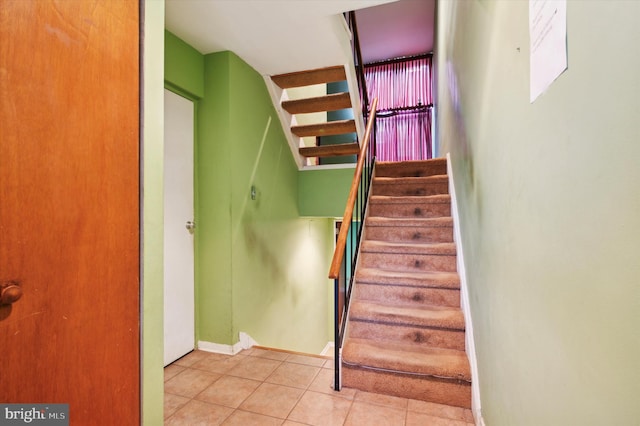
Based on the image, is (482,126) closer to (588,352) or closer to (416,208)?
(588,352)

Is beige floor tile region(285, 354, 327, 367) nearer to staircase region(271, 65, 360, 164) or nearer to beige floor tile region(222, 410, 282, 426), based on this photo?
beige floor tile region(222, 410, 282, 426)

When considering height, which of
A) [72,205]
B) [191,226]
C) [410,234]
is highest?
[72,205]

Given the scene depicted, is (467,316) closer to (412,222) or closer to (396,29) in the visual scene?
(412,222)

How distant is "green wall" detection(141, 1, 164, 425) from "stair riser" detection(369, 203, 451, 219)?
248 centimetres

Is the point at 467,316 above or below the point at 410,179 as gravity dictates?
below

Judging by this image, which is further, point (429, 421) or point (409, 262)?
point (409, 262)

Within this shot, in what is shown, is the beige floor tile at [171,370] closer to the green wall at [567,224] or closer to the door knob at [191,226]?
the door knob at [191,226]

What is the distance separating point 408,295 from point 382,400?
0.83 m

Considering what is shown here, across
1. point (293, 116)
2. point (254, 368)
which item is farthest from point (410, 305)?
point (293, 116)

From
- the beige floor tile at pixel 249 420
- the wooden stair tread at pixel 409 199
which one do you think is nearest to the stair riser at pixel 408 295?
the wooden stair tread at pixel 409 199

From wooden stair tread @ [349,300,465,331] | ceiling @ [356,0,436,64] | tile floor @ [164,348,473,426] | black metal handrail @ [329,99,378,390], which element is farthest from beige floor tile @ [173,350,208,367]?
ceiling @ [356,0,436,64]

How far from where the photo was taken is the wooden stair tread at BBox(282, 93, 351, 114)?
11.2 feet

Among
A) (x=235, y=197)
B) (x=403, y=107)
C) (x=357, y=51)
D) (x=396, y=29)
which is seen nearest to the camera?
(x=235, y=197)

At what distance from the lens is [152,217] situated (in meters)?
1.28
